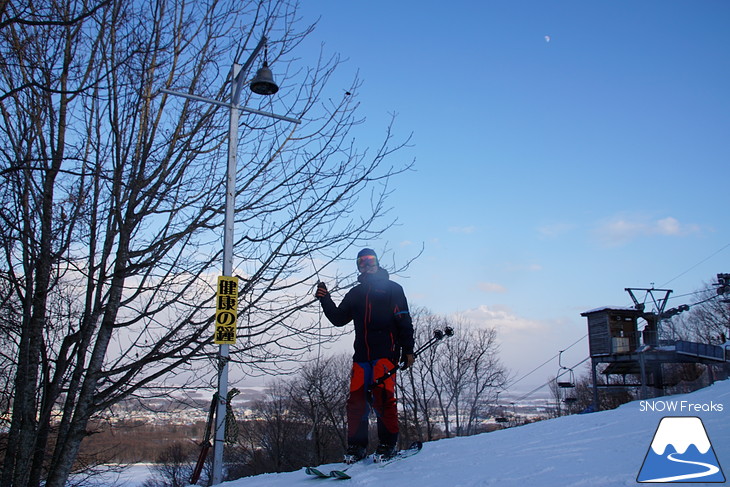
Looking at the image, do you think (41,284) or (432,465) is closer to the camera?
(432,465)

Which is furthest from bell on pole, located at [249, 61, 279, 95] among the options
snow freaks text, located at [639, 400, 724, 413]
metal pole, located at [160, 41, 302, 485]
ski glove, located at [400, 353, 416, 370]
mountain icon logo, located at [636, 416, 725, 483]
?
snow freaks text, located at [639, 400, 724, 413]

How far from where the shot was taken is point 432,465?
4254 millimetres

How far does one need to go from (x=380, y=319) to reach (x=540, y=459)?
1.80 metres

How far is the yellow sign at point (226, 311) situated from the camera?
5000 millimetres

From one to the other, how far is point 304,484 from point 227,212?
272cm

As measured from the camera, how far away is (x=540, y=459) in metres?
3.88

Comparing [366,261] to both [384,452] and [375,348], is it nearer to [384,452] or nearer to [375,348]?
[375,348]

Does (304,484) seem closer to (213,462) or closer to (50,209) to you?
(213,462)

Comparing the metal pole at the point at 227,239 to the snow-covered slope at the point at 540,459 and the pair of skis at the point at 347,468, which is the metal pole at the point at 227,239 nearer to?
the snow-covered slope at the point at 540,459

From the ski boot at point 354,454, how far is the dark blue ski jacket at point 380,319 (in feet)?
2.60

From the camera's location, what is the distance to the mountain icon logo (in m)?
2.81

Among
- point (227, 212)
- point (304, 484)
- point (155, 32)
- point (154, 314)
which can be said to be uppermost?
point (155, 32)

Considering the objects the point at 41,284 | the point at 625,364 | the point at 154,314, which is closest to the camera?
the point at 41,284

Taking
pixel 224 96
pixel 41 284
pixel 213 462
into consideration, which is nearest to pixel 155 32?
pixel 224 96
